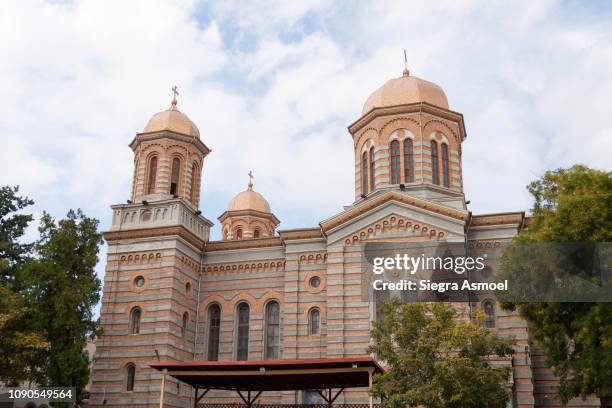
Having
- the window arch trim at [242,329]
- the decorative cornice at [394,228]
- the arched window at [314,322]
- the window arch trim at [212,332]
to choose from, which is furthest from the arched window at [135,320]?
the decorative cornice at [394,228]

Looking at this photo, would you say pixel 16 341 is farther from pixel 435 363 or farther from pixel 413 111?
pixel 413 111

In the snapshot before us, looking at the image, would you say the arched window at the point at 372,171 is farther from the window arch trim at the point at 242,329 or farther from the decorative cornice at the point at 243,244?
the window arch trim at the point at 242,329

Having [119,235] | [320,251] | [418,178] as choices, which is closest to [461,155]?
[418,178]

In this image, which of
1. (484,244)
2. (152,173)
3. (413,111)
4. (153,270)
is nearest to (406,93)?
(413,111)

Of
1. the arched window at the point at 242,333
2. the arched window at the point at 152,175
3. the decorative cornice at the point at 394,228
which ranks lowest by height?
the arched window at the point at 242,333

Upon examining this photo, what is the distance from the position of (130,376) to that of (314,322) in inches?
307

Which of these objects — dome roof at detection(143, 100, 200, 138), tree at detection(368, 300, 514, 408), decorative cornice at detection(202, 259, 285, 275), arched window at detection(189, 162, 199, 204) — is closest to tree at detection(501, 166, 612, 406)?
tree at detection(368, 300, 514, 408)

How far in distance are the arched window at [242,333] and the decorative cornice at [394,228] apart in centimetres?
585

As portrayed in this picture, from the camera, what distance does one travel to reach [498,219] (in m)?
26.5

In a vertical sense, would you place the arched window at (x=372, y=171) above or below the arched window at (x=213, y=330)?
above

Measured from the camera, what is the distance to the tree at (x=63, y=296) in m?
23.8

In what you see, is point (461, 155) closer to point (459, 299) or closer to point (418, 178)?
point (418, 178)

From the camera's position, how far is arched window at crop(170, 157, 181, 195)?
30922 millimetres
